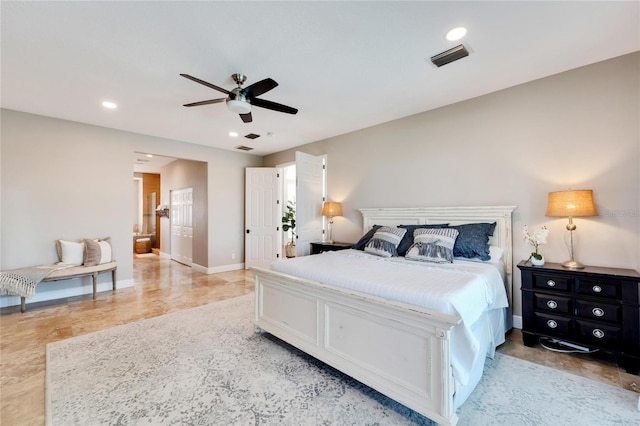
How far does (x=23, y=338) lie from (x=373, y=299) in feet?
12.5

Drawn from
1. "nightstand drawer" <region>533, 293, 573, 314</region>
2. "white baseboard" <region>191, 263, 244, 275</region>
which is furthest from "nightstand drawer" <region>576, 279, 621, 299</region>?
"white baseboard" <region>191, 263, 244, 275</region>

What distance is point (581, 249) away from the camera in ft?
9.17

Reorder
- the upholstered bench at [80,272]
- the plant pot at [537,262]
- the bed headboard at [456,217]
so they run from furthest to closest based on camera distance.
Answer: the upholstered bench at [80,272] → the bed headboard at [456,217] → the plant pot at [537,262]

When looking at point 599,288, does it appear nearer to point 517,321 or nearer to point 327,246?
point 517,321

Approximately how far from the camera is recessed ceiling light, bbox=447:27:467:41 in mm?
2195

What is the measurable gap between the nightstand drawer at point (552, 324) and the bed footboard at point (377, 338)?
1696 mm

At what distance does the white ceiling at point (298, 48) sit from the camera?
2.00 m

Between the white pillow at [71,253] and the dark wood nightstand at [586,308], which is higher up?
the white pillow at [71,253]

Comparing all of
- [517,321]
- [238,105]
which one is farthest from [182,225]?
[517,321]

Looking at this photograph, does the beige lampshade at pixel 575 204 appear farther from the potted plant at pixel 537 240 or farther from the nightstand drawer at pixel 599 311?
the nightstand drawer at pixel 599 311

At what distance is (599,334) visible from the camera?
7.72 feet

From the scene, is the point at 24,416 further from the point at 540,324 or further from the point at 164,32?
the point at 540,324

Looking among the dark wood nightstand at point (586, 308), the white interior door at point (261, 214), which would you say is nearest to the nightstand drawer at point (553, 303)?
the dark wood nightstand at point (586, 308)

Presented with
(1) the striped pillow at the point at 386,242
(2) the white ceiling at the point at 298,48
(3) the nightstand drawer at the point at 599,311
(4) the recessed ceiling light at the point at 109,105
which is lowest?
(3) the nightstand drawer at the point at 599,311
